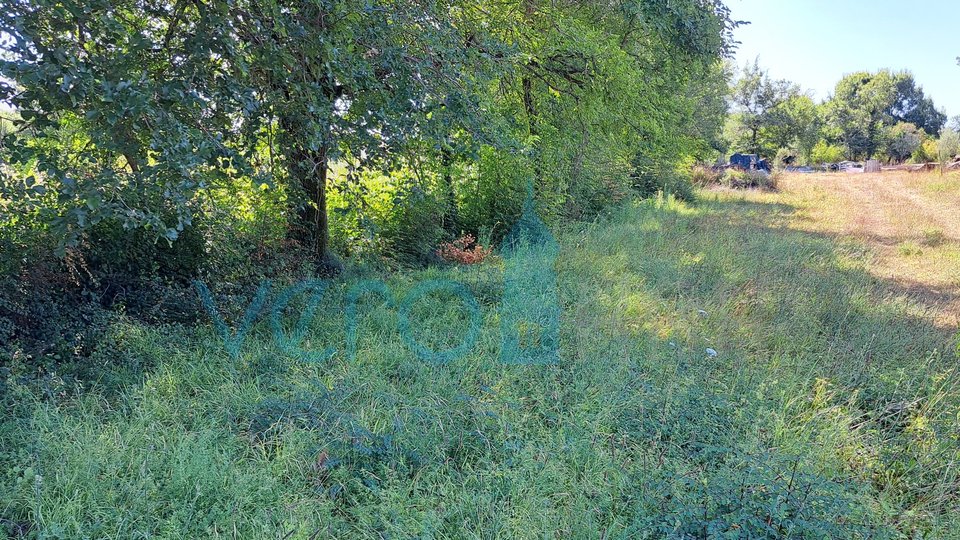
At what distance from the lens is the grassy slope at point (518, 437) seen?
2525mm

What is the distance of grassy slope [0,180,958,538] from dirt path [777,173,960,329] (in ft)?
8.99

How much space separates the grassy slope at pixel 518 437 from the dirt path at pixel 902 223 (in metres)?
2.74


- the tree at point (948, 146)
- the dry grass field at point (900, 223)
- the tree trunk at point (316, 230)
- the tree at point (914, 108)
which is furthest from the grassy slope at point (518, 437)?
the tree at point (914, 108)

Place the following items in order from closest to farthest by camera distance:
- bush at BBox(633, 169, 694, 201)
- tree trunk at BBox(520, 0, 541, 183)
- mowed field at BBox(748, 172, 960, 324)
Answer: mowed field at BBox(748, 172, 960, 324)
tree trunk at BBox(520, 0, 541, 183)
bush at BBox(633, 169, 694, 201)

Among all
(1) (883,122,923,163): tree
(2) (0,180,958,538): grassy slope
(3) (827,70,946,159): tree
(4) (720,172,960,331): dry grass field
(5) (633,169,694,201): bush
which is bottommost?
(2) (0,180,958,538): grassy slope

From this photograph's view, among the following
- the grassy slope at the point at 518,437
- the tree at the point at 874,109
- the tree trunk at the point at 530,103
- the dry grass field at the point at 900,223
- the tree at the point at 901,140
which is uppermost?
the tree at the point at 874,109

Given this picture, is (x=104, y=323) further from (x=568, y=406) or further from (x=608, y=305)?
(x=608, y=305)

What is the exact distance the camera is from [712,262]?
7.43 metres

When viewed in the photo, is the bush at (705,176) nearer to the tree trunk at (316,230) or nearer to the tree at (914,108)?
the tree trunk at (316,230)

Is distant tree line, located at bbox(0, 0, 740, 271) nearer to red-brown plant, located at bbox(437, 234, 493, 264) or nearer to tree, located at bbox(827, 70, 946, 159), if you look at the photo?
red-brown plant, located at bbox(437, 234, 493, 264)

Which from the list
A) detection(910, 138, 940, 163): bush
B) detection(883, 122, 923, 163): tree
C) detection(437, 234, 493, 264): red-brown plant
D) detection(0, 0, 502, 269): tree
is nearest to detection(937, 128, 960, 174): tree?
detection(910, 138, 940, 163): bush

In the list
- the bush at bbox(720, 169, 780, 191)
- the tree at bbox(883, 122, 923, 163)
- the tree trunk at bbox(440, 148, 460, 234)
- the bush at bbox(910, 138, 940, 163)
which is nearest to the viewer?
the tree trunk at bbox(440, 148, 460, 234)

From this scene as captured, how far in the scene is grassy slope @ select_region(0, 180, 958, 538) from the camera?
2.53m

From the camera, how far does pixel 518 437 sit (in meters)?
3.18
